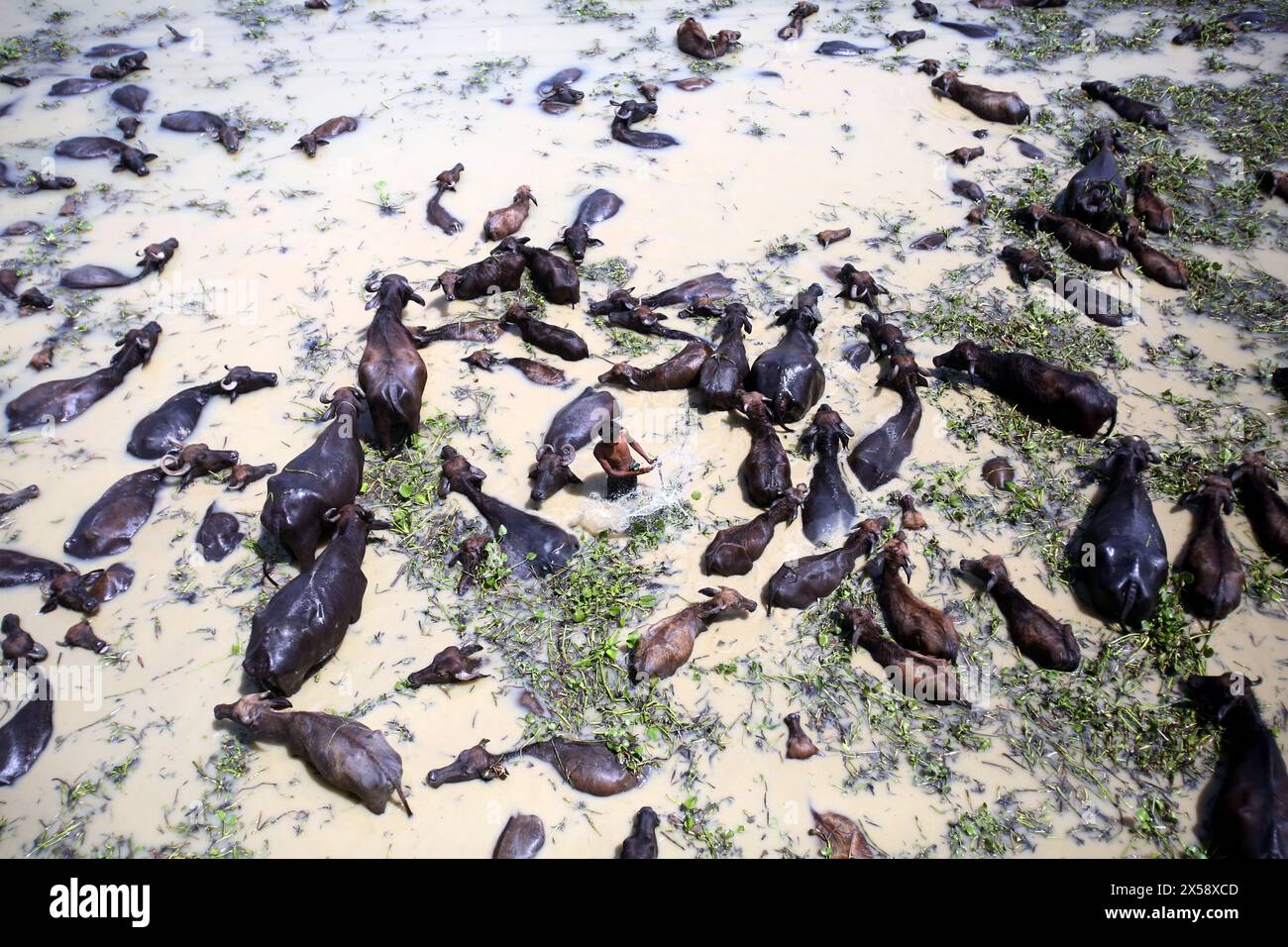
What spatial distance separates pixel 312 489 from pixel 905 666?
15.9ft

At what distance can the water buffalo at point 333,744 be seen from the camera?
5414 millimetres

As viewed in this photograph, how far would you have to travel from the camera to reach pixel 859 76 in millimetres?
12711

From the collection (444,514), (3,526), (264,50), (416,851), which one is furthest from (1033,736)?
(264,50)

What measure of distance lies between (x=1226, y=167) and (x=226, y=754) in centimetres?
1349

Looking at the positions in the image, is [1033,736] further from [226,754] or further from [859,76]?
[859,76]

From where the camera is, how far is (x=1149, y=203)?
10469 mm

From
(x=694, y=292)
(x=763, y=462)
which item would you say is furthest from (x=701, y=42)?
(x=763, y=462)

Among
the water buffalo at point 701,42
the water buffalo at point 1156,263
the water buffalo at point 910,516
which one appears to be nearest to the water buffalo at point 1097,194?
the water buffalo at point 1156,263

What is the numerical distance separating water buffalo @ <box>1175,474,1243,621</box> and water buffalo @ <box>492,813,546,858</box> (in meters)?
5.29

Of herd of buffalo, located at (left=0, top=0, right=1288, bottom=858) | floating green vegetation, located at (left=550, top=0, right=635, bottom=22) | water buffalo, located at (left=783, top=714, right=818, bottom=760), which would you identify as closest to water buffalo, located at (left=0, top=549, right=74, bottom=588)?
herd of buffalo, located at (left=0, top=0, right=1288, bottom=858)

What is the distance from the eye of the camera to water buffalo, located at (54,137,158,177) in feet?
36.7

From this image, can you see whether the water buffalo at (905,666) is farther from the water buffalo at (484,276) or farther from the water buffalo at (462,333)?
the water buffalo at (484,276)

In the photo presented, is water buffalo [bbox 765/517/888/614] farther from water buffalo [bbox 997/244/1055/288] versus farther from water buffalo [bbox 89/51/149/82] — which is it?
water buffalo [bbox 89/51/149/82]

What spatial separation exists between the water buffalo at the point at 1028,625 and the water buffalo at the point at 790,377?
7.23 feet
